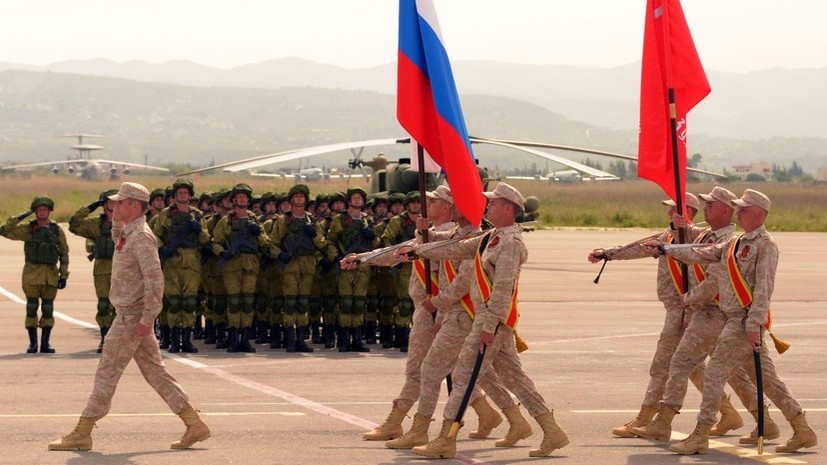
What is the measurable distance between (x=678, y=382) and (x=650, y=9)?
292 centimetres

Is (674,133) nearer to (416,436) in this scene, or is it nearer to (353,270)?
(416,436)

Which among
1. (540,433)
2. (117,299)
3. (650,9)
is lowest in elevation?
(540,433)

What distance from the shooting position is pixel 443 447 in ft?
32.4

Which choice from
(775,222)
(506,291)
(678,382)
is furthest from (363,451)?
(775,222)

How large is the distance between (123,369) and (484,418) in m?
2.66

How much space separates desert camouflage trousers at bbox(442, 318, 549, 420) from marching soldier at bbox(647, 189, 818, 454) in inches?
42.7

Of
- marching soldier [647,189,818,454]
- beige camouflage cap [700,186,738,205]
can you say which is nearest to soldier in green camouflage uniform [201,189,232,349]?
beige camouflage cap [700,186,738,205]

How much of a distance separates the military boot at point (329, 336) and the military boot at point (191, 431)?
22.6 ft

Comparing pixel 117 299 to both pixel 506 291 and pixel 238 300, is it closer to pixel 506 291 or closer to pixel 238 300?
pixel 506 291

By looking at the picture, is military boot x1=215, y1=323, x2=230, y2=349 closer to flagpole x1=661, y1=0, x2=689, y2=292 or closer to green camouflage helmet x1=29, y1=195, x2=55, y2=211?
green camouflage helmet x1=29, y1=195, x2=55, y2=211

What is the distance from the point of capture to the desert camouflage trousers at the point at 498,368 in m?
9.95

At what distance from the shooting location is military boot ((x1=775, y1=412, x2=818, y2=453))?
1030 centimetres

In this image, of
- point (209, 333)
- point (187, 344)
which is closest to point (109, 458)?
point (187, 344)

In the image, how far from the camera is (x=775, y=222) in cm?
5784
